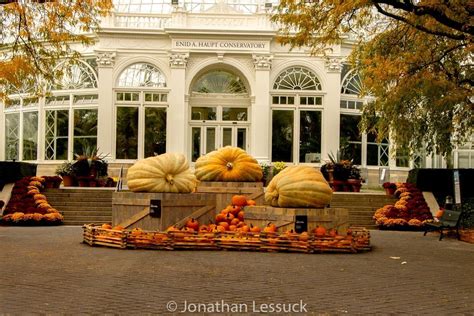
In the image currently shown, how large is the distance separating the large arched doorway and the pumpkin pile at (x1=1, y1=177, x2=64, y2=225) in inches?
525

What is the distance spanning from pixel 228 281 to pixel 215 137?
26549 millimetres

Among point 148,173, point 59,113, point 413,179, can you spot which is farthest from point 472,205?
point 59,113

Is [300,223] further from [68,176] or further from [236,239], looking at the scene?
[68,176]

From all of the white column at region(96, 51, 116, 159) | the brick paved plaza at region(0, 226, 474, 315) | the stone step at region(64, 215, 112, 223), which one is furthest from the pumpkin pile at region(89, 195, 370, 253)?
the white column at region(96, 51, 116, 159)

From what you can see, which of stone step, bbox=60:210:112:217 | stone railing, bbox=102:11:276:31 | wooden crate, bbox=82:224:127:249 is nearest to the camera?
wooden crate, bbox=82:224:127:249

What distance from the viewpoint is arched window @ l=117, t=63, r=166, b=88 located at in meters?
34.3

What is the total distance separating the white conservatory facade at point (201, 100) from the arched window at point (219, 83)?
0.23 m

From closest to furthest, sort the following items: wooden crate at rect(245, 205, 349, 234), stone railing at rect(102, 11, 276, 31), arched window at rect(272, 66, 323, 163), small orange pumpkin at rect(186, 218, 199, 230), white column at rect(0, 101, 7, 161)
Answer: wooden crate at rect(245, 205, 349, 234), small orange pumpkin at rect(186, 218, 199, 230), stone railing at rect(102, 11, 276, 31), arched window at rect(272, 66, 323, 163), white column at rect(0, 101, 7, 161)

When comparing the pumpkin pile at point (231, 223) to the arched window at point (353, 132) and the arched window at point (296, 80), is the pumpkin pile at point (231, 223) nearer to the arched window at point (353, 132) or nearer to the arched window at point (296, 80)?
the arched window at point (296, 80)

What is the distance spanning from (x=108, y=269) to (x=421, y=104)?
16.5 m

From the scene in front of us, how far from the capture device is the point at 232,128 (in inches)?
1398

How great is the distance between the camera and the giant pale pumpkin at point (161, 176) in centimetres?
1379

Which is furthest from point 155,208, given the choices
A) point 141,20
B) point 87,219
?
point 141,20

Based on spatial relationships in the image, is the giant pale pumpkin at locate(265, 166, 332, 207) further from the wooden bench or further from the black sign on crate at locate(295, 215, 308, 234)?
the wooden bench
